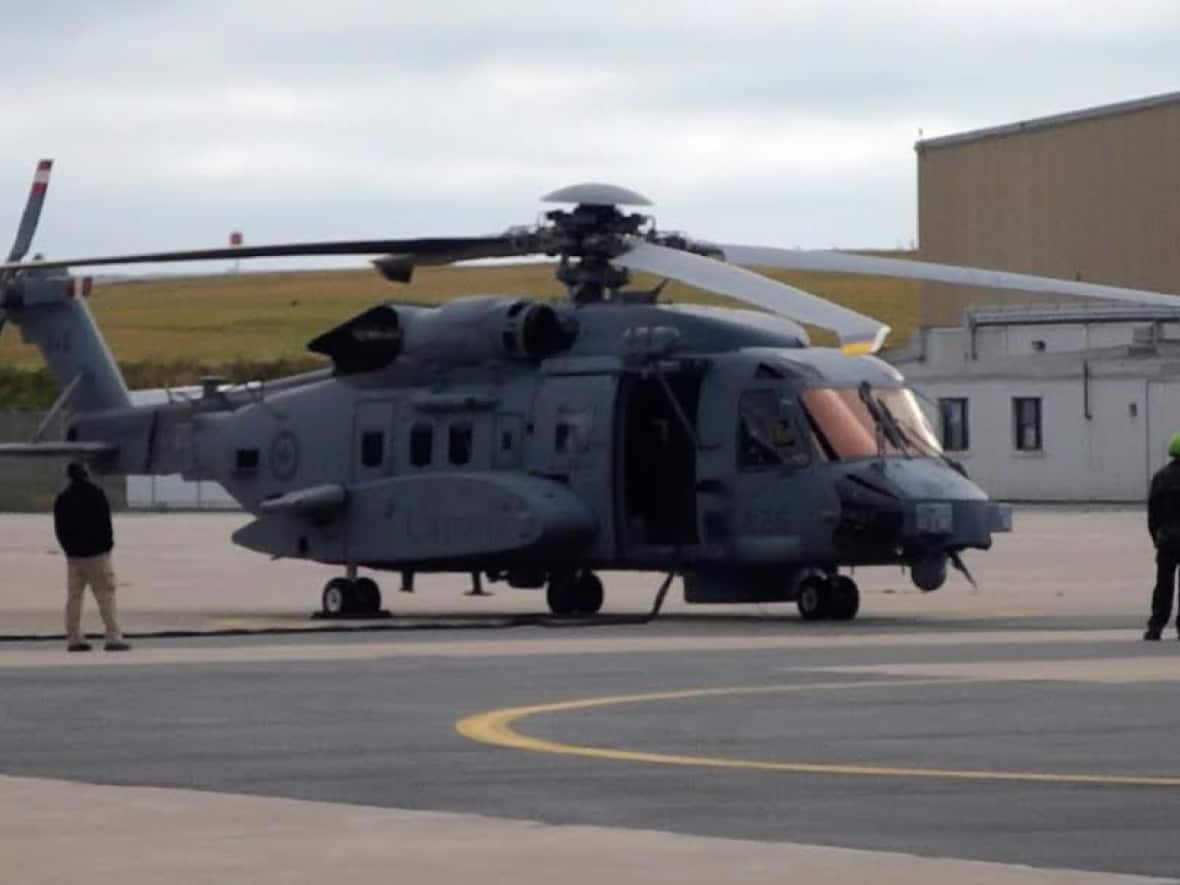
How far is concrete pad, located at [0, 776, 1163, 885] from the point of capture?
36.2ft

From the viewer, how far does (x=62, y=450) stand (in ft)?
113

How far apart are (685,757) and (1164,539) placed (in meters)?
10.9

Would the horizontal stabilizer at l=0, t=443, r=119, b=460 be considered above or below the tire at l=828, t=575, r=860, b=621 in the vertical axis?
above

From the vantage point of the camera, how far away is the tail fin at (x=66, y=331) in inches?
1398

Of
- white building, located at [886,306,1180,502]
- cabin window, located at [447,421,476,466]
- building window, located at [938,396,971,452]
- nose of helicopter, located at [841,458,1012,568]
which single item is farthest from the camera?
building window, located at [938,396,971,452]

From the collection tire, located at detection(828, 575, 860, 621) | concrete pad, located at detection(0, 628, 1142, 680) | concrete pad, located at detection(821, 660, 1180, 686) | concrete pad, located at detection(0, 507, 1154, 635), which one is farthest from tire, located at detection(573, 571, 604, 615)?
concrete pad, located at detection(821, 660, 1180, 686)

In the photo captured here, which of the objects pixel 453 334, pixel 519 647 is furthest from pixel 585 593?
pixel 519 647

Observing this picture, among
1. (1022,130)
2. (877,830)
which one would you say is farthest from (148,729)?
(1022,130)

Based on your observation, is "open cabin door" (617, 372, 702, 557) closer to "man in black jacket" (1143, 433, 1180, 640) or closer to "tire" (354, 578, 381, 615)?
"tire" (354, 578, 381, 615)

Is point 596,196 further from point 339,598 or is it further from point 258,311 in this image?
point 258,311

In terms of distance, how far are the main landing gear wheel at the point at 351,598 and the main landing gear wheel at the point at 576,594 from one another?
170 cm

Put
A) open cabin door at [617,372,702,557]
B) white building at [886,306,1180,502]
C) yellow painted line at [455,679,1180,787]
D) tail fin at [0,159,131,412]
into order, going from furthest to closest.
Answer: white building at [886,306,1180,502] → tail fin at [0,159,131,412] → open cabin door at [617,372,702,557] → yellow painted line at [455,679,1180,787]

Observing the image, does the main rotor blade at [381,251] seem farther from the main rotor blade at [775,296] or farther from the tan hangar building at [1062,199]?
the tan hangar building at [1062,199]

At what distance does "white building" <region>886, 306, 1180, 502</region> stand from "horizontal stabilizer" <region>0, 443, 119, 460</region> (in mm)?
38894
